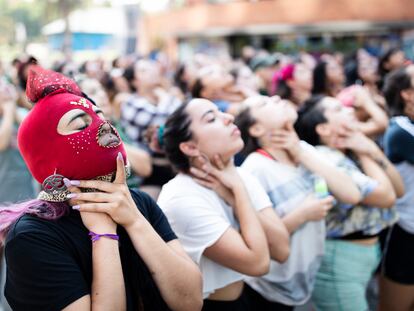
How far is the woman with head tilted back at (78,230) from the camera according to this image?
4.71 feet

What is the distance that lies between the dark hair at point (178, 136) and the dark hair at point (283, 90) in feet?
8.64

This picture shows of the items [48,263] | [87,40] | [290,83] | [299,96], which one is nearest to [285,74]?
[290,83]

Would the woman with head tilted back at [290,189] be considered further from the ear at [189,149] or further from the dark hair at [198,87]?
the dark hair at [198,87]

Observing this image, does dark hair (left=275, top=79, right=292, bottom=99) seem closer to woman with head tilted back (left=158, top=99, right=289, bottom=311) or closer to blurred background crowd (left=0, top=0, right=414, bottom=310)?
blurred background crowd (left=0, top=0, right=414, bottom=310)

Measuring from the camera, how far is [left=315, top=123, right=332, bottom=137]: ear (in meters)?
3.04

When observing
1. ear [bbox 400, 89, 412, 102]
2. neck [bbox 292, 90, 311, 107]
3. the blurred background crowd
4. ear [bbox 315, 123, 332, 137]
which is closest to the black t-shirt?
the blurred background crowd

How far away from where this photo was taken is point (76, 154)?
154cm

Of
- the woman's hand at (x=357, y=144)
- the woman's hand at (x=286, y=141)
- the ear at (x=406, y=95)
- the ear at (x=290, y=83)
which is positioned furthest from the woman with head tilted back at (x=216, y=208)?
the ear at (x=290, y=83)

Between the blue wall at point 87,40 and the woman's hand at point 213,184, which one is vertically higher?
the woman's hand at point 213,184

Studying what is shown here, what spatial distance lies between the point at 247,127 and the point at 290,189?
17.8 inches

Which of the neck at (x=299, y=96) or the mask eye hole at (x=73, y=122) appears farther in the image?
the neck at (x=299, y=96)

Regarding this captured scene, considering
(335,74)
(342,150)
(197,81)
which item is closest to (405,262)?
(342,150)

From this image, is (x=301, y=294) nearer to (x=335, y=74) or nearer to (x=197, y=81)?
(x=197, y=81)

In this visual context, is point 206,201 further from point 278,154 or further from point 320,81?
point 320,81
